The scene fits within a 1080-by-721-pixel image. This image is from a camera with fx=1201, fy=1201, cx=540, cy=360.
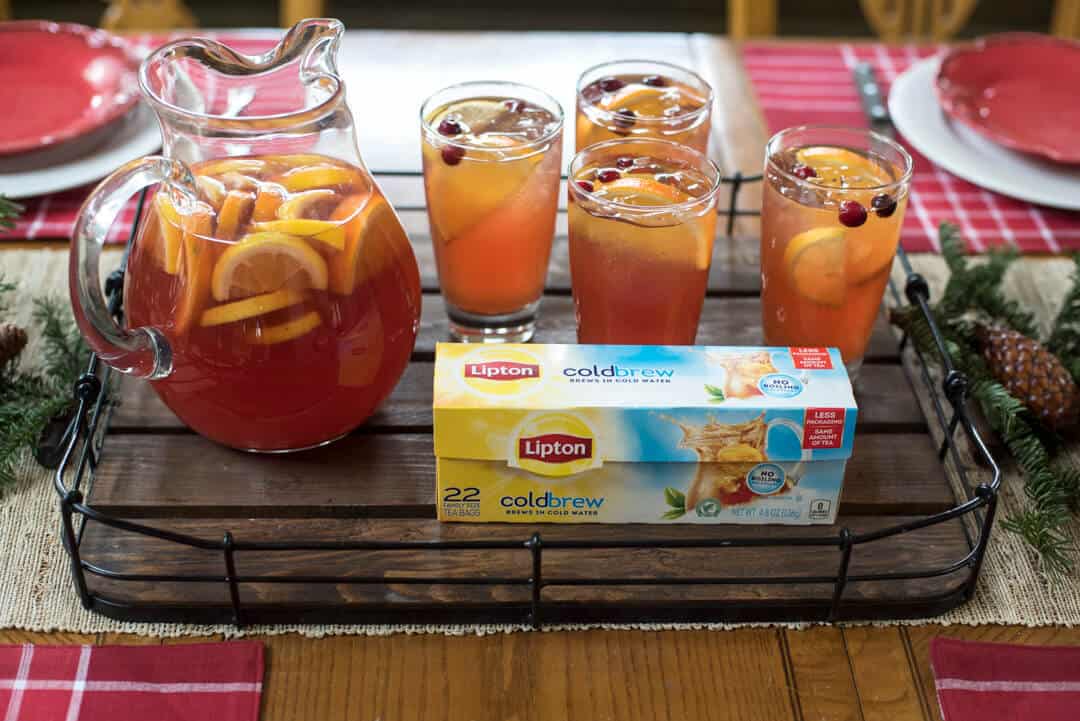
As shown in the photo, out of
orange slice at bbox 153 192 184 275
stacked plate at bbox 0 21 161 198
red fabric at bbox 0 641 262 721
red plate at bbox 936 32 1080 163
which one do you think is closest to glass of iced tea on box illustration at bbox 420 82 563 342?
orange slice at bbox 153 192 184 275

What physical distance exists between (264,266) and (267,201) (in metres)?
0.05

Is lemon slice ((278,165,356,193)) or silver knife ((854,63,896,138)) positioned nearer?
lemon slice ((278,165,356,193))

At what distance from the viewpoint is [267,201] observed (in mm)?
763

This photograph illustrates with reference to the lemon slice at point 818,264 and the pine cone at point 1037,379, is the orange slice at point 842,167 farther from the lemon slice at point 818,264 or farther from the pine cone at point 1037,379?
the pine cone at point 1037,379

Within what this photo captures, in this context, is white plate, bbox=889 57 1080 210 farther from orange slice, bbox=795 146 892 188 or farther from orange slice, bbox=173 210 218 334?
orange slice, bbox=173 210 218 334

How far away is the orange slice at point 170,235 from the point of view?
30.1 inches

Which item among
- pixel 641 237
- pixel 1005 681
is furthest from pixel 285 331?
pixel 1005 681

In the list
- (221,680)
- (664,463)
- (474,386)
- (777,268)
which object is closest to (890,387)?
(777,268)

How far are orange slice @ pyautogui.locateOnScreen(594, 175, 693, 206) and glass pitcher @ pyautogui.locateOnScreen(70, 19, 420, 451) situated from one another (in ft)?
0.49

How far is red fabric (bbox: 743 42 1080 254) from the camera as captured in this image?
47.3 inches

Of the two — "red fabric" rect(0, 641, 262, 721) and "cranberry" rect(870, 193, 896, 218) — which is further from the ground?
"cranberry" rect(870, 193, 896, 218)

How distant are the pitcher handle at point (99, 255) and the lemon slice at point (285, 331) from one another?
72mm

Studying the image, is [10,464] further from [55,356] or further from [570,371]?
[570,371]

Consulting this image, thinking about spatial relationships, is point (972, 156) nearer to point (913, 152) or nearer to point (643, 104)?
point (913, 152)
